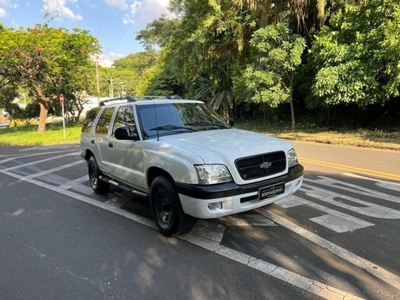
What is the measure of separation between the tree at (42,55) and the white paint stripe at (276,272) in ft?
75.1

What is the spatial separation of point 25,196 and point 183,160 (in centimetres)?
453

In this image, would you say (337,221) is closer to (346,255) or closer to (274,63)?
(346,255)

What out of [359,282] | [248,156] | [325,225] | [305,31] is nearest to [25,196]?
[248,156]

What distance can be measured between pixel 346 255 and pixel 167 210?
87.8 inches

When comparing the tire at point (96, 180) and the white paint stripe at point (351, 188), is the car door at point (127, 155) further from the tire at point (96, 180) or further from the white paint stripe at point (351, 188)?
the white paint stripe at point (351, 188)

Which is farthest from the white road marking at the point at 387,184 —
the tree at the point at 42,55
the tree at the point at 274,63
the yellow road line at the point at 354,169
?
the tree at the point at 42,55

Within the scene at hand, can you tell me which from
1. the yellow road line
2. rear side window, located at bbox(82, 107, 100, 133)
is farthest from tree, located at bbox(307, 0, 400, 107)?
rear side window, located at bbox(82, 107, 100, 133)

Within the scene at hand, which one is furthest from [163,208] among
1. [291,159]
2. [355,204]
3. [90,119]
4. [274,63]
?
[274,63]

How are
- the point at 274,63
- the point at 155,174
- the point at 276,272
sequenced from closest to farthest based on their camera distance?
the point at 276,272, the point at 155,174, the point at 274,63

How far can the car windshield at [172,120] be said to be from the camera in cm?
508

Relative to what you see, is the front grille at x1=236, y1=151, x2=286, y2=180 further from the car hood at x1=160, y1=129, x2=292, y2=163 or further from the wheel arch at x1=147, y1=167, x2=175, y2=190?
the wheel arch at x1=147, y1=167, x2=175, y2=190

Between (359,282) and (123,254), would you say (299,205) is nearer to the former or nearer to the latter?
(359,282)

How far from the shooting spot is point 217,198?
154 inches

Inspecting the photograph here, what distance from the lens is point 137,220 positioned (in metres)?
5.27
